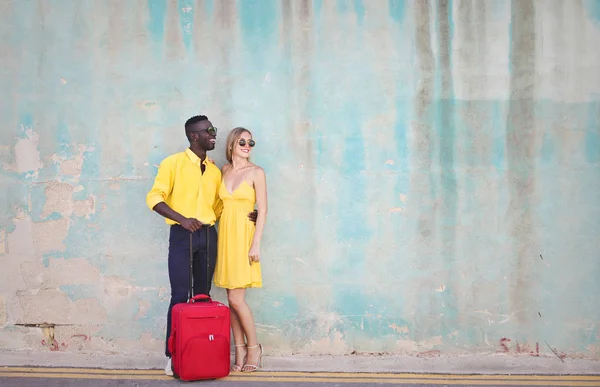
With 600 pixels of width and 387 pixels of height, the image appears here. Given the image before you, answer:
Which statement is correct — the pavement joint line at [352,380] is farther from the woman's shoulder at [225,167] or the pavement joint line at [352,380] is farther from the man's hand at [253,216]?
the woman's shoulder at [225,167]

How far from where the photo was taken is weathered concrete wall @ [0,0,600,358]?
5.22 m

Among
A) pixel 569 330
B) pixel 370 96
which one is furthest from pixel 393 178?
pixel 569 330

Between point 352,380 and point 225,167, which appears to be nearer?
point 352,380

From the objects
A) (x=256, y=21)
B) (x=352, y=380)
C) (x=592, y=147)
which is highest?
(x=256, y=21)

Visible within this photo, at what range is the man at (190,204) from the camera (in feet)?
16.0

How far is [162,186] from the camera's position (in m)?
4.85

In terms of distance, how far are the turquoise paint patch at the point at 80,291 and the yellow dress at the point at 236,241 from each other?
116 centimetres

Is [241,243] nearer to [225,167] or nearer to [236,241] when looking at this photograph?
[236,241]

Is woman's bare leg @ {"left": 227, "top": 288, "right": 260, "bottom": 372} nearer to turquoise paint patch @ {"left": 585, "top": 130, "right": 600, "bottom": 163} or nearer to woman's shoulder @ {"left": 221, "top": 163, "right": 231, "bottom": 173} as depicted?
woman's shoulder @ {"left": 221, "top": 163, "right": 231, "bottom": 173}

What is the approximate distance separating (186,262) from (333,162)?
4.84ft

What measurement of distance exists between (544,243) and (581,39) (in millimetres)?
1717

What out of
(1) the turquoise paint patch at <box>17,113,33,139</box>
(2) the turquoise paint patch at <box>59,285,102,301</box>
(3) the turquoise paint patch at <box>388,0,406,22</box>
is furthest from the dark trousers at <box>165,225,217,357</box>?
(3) the turquoise paint patch at <box>388,0,406,22</box>

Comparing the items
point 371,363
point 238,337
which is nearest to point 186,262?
point 238,337

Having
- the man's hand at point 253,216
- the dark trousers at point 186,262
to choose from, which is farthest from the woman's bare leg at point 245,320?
the man's hand at point 253,216
